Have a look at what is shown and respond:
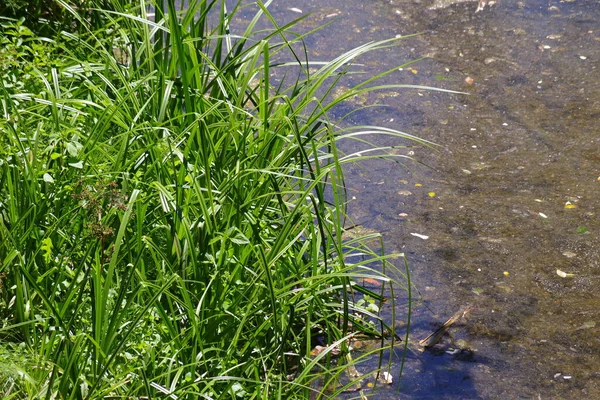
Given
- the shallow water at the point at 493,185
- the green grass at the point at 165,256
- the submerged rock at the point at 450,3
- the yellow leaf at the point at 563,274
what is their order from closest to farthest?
the green grass at the point at 165,256 < the shallow water at the point at 493,185 < the yellow leaf at the point at 563,274 < the submerged rock at the point at 450,3

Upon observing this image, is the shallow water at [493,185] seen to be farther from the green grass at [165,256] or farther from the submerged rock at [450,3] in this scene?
the green grass at [165,256]

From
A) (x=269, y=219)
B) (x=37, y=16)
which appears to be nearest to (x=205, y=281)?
(x=269, y=219)

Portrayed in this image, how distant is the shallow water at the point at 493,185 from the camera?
338 centimetres

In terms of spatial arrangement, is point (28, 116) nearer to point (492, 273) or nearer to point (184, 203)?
point (184, 203)

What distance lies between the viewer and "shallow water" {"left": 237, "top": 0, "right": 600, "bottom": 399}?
133 inches

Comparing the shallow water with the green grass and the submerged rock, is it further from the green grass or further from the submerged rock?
the green grass

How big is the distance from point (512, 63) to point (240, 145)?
3358 mm

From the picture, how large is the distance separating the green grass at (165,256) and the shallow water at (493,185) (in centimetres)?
54

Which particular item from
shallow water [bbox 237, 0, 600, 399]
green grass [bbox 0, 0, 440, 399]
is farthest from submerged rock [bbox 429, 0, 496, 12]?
green grass [bbox 0, 0, 440, 399]

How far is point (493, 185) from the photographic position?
181 inches

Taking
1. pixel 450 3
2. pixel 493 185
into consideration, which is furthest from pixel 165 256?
pixel 450 3

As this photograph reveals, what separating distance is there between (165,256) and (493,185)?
236 cm

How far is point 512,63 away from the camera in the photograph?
19.5 ft

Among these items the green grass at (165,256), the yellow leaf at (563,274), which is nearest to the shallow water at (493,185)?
the yellow leaf at (563,274)
